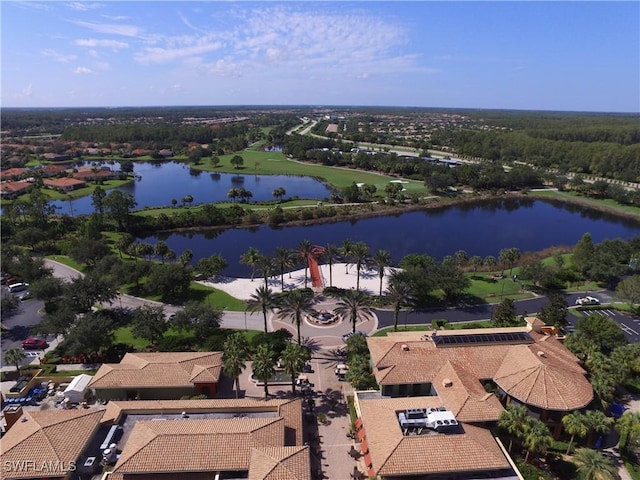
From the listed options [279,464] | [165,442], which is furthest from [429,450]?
[165,442]

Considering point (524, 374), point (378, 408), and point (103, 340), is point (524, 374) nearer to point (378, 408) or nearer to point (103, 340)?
point (378, 408)

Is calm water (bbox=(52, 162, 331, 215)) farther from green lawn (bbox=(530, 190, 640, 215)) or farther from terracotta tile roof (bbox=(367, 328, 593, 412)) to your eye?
terracotta tile roof (bbox=(367, 328, 593, 412))

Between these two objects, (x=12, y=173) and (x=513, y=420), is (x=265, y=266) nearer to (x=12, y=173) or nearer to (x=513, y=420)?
(x=513, y=420)

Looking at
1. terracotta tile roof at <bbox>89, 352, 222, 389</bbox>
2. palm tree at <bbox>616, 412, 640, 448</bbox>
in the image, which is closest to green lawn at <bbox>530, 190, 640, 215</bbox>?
palm tree at <bbox>616, 412, 640, 448</bbox>

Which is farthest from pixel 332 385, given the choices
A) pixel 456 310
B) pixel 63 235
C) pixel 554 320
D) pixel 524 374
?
pixel 63 235

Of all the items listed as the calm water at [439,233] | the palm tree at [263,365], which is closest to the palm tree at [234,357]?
the palm tree at [263,365]
